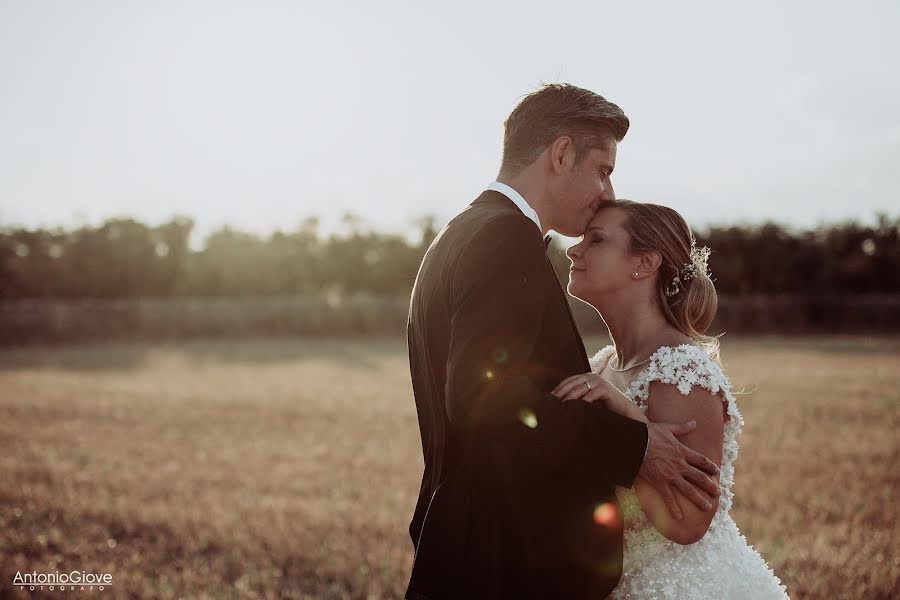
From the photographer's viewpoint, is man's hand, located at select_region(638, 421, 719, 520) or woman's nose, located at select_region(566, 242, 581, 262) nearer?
man's hand, located at select_region(638, 421, 719, 520)

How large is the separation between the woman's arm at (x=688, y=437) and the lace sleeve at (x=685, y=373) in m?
0.03

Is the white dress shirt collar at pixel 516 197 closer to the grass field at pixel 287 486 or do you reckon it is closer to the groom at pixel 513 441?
the groom at pixel 513 441

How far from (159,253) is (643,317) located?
6577 centimetres

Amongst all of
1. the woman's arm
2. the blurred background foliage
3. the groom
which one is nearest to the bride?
the woman's arm

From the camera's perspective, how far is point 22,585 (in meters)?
5.81

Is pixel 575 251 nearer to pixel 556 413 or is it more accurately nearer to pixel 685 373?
pixel 685 373

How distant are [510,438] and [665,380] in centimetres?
100

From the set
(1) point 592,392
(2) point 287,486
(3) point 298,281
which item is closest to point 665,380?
(1) point 592,392

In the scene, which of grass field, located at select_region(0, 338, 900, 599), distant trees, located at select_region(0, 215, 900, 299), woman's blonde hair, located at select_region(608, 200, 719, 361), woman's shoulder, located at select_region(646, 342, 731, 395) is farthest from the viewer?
distant trees, located at select_region(0, 215, 900, 299)

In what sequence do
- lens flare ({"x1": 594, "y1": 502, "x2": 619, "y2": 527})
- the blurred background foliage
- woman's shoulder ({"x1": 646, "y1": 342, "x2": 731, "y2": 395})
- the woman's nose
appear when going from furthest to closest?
the blurred background foliage < the woman's nose < woman's shoulder ({"x1": 646, "y1": 342, "x2": 731, "y2": 395}) < lens flare ({"x1": 594, "y1": 502, "x2": 619, "y2": 527})

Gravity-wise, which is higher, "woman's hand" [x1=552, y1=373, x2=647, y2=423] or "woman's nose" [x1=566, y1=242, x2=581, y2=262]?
"woman's nose" [x1=566, y1=242, x2=581, y2=262]

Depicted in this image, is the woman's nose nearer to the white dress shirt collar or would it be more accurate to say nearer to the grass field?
the white dress shirt collar

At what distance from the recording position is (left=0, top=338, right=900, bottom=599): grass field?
246 inches

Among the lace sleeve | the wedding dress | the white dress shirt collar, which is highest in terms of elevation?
the white dress shirt collar
